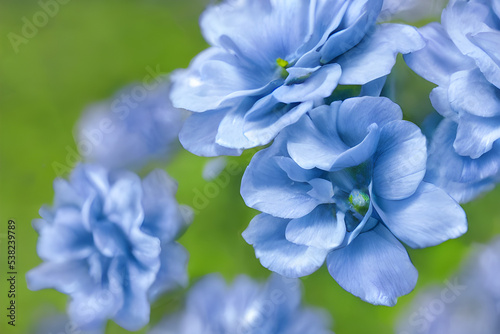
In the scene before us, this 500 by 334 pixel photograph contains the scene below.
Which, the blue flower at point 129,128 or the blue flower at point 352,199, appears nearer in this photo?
the blue flower at point 352,199

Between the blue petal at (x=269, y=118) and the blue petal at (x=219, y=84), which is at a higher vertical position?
the blue petal at (x=219, y=84)

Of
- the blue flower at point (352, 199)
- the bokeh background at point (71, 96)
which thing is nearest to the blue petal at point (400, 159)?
the blue flower at point (352, 199)

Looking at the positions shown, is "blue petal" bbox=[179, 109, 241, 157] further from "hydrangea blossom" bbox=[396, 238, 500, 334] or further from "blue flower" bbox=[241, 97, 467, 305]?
"hydrangea blossom" bbox=[396, 238, 500, 334]

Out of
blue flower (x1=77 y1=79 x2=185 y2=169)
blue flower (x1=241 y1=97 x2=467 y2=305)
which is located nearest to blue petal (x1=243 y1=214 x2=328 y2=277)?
blue flower (x1=241 y1=97 x2=467 y2=305)

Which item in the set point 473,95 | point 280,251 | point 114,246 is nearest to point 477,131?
point 473,95

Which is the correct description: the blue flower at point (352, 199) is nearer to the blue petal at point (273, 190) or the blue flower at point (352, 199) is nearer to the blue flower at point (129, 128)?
the blue petal at point (273, 190)

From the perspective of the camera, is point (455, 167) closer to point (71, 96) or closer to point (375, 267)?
point (375, 267)

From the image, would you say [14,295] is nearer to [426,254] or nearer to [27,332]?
[27,332]
